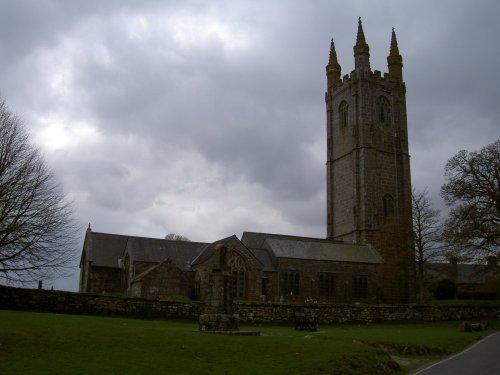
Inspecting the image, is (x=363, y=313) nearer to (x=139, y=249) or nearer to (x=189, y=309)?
(x=189, y=309)

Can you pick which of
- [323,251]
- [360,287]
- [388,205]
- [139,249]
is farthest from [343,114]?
[139,249]

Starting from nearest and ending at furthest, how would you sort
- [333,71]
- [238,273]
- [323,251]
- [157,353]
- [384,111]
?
[157,353], [238,273], [323,251], [384,111], [333,71]

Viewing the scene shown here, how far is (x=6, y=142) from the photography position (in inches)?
984

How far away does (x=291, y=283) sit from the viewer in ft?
166

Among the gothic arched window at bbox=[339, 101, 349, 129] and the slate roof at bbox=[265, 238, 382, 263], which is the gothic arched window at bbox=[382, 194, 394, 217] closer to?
the slate roof at bbox=[265, 238, 382, 263]

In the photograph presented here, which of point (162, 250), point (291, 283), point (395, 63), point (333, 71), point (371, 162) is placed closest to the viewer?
point (162, 250)

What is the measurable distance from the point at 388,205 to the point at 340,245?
9.93m

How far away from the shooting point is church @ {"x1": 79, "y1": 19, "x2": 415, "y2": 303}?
45906 mm

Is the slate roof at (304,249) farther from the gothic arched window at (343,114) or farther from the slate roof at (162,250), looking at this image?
the gothic arched window at (343,114)

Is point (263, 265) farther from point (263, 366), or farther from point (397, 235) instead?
point (263, 366)

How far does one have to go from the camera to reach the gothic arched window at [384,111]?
65.1m

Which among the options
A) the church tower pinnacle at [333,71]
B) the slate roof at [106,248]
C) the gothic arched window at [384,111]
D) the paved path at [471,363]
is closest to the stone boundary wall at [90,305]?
the paved path at [471,363]

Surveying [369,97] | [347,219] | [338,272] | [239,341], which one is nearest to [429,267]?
[338,272]

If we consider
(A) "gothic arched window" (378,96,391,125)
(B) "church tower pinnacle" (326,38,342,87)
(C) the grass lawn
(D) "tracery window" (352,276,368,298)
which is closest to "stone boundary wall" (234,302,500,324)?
(C) the grass lawn
